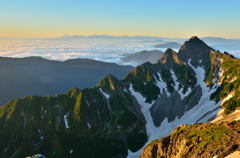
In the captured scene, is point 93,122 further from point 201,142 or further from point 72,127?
point 201,142

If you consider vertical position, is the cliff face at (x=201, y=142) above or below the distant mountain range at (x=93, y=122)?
above

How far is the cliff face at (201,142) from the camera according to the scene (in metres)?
53.9

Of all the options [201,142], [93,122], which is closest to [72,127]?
[93,122]

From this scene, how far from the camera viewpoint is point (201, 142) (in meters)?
62.2

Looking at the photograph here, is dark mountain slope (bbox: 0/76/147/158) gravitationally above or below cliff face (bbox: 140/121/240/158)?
below

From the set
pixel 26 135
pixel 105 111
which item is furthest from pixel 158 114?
pixel 26 135

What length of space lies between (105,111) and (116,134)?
25256 mm

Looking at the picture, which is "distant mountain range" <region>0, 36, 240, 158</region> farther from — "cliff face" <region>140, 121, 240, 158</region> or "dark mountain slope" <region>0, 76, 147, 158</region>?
"cliff face" <region>140, 121, 240, 158</region>

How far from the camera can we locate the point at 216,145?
5647cm

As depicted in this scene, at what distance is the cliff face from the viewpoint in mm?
53891

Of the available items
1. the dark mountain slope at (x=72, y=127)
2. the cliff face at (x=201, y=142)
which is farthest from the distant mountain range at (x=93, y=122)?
the cliff face at (x=201, y=142)

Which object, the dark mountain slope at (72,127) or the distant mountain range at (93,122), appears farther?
the dark mountain slope at (72,127)

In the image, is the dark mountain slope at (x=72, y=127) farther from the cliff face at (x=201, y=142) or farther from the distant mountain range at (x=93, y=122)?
the cliff face at (x=201, y=142)

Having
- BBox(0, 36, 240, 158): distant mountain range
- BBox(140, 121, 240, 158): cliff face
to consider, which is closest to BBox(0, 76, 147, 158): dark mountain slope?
BBox(0, 36, 240, 158): distant mountain range
